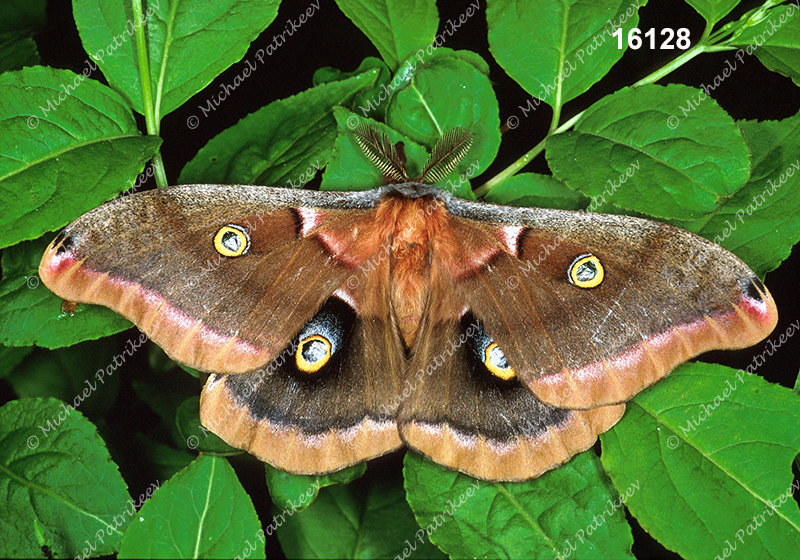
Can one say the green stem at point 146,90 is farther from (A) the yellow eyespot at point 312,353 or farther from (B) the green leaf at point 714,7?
(B) the green leaf at point 714,7

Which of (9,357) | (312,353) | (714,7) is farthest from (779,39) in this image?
(9,357)

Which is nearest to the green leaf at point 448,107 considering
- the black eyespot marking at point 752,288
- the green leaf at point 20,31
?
the black eyespot marking at point 752,288

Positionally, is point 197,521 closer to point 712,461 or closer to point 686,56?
point 712,461

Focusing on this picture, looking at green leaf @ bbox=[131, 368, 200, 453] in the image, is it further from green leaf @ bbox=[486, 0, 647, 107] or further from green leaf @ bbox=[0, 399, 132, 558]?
green leaf @ bbox=[486, 0, 647, 107]

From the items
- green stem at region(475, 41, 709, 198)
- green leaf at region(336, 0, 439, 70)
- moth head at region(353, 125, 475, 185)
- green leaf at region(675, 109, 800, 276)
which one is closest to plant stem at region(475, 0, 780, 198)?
green stem at region(475, 41, 709, 198)

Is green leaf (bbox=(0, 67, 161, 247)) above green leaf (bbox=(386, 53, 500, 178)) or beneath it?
beneath

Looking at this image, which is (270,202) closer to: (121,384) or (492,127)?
(492,127)
